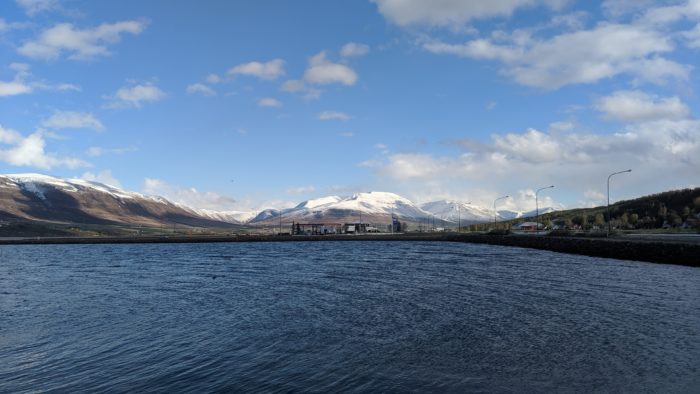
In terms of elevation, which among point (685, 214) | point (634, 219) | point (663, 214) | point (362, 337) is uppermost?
point (663, 214)

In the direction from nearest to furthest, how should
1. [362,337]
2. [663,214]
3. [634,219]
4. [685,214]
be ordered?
[362,337]
[685,214]
[663,214]
[634,219]

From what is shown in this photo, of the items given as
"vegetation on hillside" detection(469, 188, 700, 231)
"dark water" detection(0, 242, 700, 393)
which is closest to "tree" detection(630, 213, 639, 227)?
"vegetation on hillside" detection(469, 188, 700, 231)

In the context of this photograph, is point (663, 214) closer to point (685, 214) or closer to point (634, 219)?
point (685, 214)

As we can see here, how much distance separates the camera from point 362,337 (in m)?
23.9

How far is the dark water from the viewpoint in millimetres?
17516

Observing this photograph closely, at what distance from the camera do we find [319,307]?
109ft

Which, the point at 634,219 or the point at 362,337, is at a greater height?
the point at 634,219

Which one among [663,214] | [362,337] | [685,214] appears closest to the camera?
[362,337]

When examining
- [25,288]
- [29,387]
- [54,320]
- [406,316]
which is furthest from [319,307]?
[25,288]

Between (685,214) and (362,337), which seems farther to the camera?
(685,214)

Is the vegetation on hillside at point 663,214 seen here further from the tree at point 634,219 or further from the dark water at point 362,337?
the dark water at point 362,337

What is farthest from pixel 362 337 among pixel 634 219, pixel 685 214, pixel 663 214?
pixel 634 219

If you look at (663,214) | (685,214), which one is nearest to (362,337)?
(685,214)

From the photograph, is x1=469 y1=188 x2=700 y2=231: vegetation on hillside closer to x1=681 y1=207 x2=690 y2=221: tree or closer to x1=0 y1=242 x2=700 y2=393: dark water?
x1=681 y1=207 x2=690 y2=221: tree
